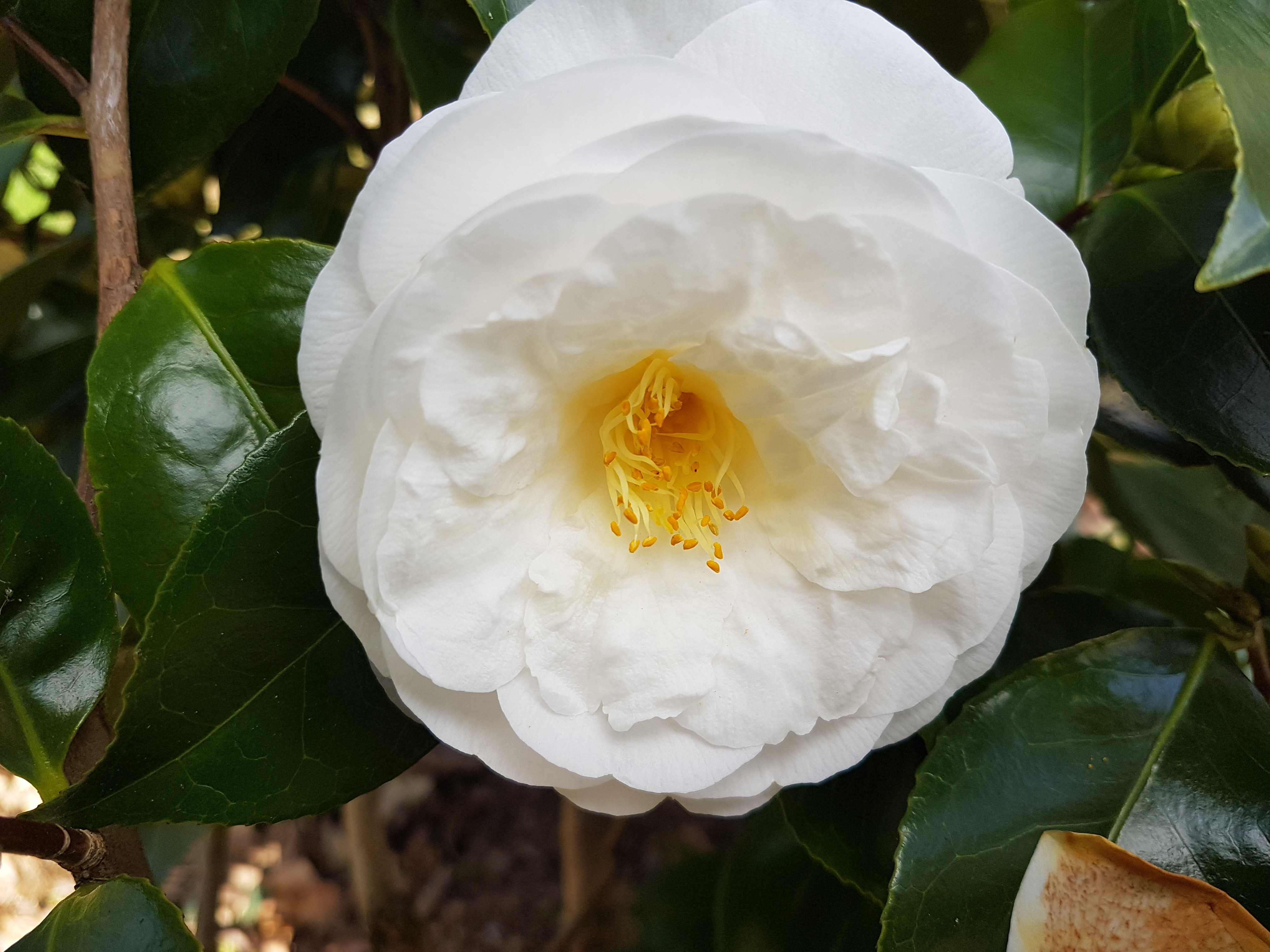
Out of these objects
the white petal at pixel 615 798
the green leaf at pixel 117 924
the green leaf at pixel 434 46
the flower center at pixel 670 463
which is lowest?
the green leaf at pixel 117 924

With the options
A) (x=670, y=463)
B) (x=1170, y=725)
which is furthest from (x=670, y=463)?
(x=1170, y=725)

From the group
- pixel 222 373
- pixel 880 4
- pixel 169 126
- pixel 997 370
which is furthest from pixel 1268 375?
pixel 169 126

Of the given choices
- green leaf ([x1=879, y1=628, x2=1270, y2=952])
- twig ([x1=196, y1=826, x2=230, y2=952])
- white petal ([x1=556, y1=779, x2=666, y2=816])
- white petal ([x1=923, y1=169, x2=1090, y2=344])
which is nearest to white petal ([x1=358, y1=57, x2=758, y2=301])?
white petal ([x1=923, y1=169, x2=1090, y2=344])

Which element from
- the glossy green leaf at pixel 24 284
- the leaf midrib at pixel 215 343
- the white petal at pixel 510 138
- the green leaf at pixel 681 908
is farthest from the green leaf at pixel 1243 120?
the green leaf at pixel 681 908

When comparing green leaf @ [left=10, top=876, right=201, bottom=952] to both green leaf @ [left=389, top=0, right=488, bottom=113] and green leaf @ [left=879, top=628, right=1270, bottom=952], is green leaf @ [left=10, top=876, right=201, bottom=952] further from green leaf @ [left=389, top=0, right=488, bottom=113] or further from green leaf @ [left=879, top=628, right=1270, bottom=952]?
green leaf @ [left=389, top=0, right=488, bottom=113]

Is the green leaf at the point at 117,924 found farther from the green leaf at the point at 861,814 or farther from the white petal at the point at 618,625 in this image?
the green leaf at the point at 861,814

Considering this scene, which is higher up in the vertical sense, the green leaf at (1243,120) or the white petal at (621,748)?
the green leaf at (1243,120)

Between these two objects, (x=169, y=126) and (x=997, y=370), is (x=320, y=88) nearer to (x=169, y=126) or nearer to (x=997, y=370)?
(x=169, y=126)
